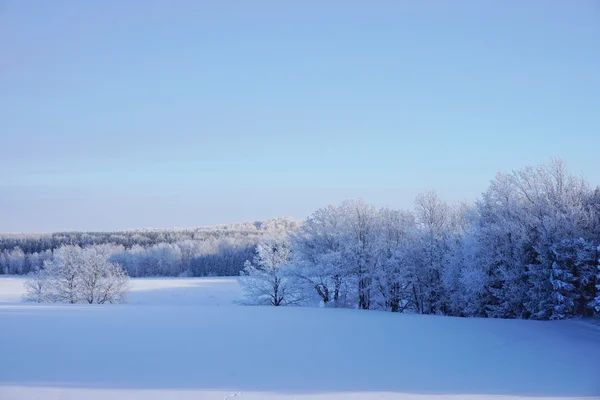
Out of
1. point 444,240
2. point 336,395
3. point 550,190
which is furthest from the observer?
point 444,240

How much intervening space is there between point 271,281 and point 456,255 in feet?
45.0

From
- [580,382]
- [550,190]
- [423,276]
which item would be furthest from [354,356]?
[423,276]

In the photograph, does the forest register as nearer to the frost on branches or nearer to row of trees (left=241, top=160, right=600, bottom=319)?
row of trees (left=241, top=160, right=600, bottom=319)

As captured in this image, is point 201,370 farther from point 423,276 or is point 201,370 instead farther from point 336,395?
point 423,276

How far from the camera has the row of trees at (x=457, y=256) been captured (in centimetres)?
2091

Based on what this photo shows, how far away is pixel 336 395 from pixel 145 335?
7.55 metres

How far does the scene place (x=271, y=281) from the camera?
32938 mm

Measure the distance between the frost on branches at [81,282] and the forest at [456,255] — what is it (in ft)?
39.2

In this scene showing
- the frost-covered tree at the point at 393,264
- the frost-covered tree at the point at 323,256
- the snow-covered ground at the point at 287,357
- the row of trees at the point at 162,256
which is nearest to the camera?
the snow-covered ground at the point at 287,357

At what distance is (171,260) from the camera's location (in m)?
91.6

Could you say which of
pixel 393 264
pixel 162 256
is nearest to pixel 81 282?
pixel 393 264

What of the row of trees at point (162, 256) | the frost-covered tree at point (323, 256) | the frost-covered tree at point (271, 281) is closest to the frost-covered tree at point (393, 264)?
the frost-covered tree at point (323, 256)

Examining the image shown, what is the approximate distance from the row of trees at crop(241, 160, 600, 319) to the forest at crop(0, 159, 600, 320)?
0.20 feet

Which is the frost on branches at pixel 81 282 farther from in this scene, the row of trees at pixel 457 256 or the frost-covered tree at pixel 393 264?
the frost-covered tree at pixel 393 264
